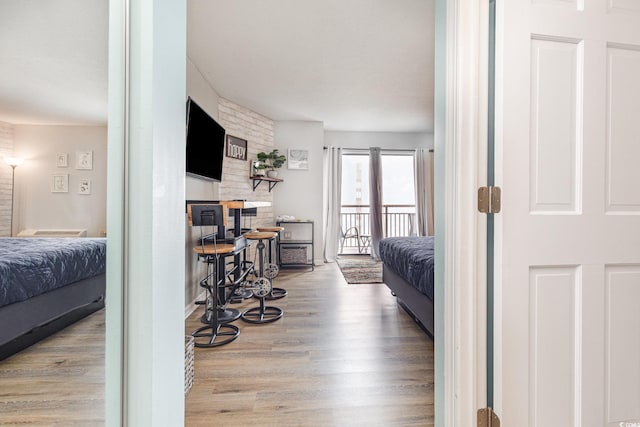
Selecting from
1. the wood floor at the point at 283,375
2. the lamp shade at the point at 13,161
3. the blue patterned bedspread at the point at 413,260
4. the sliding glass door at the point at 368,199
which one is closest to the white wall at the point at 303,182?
the sliding glass door at the point at 368,199

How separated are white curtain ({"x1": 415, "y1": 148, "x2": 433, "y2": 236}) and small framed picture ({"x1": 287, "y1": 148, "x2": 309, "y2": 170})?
8.12 ft

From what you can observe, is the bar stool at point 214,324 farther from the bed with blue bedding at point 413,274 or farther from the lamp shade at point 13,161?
the lamp shade at point 13,161

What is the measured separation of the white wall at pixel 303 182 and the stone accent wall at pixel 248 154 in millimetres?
227

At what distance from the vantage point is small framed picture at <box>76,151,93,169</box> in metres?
0.76

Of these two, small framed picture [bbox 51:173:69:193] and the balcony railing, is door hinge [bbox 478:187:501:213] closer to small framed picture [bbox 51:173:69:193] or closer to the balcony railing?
small framed picture [bbox 51:173:69:193]

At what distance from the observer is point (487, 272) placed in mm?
1064

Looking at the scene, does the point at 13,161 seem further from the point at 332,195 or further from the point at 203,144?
the point at 332,195

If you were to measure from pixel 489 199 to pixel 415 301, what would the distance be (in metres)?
1.59

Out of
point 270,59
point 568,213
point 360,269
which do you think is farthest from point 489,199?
point 360,269

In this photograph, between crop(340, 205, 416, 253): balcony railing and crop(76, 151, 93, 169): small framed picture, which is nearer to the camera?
crop(76, 151, 93, 169): small framed picture

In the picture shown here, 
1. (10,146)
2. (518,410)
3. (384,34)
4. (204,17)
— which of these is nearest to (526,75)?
(518,410)

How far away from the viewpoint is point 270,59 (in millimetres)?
2980

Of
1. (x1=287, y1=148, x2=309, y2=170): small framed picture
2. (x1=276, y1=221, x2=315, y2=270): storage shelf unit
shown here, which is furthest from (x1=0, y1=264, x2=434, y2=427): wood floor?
(x1=287, y1=148, x2=309, y2=170): small framed picture

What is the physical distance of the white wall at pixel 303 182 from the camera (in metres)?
5.23
